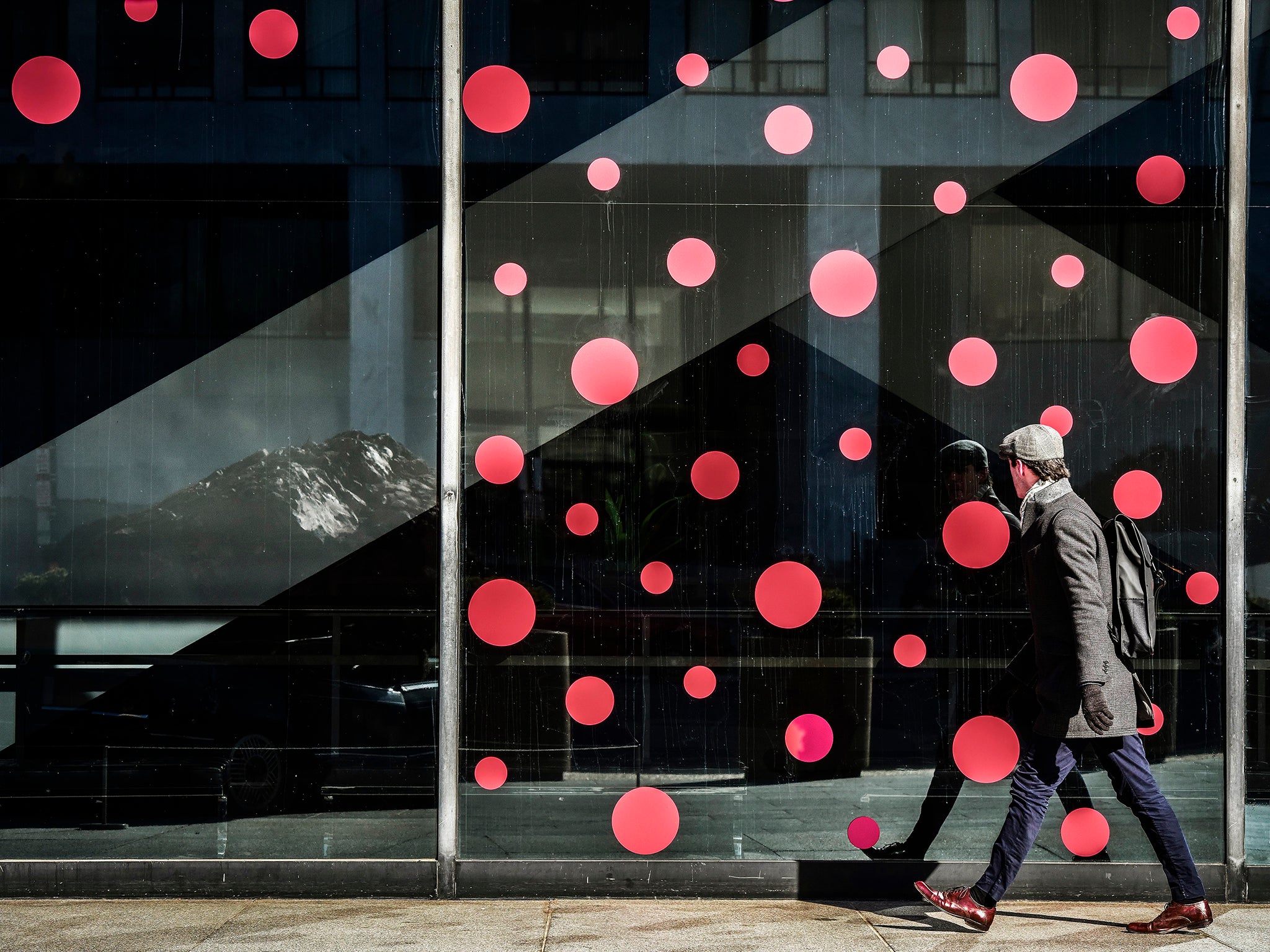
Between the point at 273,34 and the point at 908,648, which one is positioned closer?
the point at 908,648

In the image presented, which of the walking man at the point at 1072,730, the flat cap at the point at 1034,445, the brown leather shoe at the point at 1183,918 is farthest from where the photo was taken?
the flat cap at the point at 1034,445

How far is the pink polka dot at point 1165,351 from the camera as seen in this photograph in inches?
218

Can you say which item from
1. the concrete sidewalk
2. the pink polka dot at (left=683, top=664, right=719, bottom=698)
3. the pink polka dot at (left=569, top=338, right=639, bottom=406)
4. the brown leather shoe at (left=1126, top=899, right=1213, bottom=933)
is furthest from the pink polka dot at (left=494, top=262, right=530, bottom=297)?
the brown leather shoe at (left=1126, top=899, right=1213, bottom=933)

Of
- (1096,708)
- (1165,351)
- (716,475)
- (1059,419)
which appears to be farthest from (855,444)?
(1096,708)

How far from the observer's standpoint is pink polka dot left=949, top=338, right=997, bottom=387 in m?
5.56

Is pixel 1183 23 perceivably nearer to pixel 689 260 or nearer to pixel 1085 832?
pixel 689 260

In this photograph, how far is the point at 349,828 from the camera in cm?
550

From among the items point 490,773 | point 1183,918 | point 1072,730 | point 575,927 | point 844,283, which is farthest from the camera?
point 844,283

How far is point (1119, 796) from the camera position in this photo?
4824 millimetres

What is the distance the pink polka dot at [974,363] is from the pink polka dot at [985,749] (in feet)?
4.83

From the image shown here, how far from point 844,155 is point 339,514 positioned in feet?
8.97

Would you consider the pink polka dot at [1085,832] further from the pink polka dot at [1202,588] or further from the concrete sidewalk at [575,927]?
the pink polka dot at [1202,588]

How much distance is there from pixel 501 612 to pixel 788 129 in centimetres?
249

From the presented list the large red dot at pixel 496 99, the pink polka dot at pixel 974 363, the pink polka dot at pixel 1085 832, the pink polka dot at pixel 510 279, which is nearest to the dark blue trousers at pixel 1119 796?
the pink polka dot at pixel 1085 832
